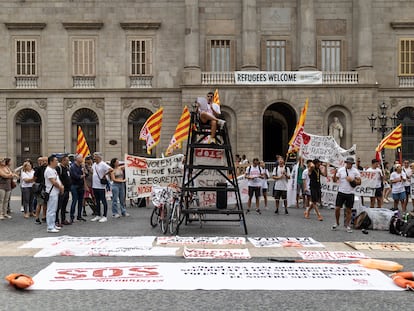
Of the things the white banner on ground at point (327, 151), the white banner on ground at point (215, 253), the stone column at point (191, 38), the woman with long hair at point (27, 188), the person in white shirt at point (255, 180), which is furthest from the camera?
the stone column at point (191, 38)

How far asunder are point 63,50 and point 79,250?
89.5ft

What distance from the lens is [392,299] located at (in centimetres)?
665

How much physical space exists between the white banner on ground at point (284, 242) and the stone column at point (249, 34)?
2323 centimetres

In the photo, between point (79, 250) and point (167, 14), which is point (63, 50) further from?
point (79, 250)

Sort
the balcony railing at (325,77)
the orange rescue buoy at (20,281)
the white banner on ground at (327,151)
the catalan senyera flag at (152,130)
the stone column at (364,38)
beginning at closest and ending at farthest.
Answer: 1. the orange rescue buoy at (20,281)
2. the white banner on ground at (327,151)
3. the catalan senyera flag at (152,130)
4. the balcony railing at (325,77)
5. the stone column at (364,38)

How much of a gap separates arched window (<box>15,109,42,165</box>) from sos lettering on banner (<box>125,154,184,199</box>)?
825 inches

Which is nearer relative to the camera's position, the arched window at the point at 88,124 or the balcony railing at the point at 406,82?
the balcony railing at the point at 406,82

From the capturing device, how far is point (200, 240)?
10945mm

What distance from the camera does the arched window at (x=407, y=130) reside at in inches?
1351

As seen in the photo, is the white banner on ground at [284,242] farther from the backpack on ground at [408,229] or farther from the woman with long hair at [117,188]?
the woman with long hair at [117,188]

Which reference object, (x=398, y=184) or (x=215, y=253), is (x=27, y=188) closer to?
(x=215, y=253)

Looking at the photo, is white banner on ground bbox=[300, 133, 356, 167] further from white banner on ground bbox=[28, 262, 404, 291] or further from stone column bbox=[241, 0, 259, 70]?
stone column bbox=[241, 0, 259, 70]

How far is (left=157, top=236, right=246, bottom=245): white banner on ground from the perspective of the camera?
1061 centimetres

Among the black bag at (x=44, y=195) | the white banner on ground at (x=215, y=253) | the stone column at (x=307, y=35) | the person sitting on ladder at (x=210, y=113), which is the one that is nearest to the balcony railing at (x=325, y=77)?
the stone column at (x=307, y=35)
